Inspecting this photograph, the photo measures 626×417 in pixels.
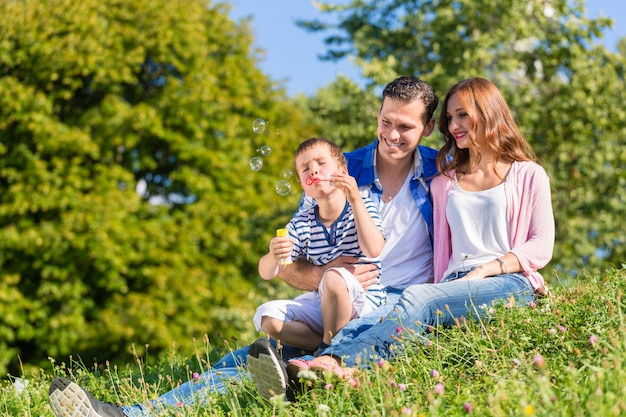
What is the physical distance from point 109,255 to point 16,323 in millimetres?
2038

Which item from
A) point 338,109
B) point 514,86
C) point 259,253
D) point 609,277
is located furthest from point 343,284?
point 259,253

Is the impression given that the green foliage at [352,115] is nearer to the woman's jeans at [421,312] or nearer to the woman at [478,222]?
the woman at [478,222]

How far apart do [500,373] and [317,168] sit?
4.59ft

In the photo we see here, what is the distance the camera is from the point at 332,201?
413 cm

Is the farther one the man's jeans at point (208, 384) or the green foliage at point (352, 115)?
the green foliage at point (352, 115)

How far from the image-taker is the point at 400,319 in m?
3.70

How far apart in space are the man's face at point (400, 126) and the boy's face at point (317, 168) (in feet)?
1.61

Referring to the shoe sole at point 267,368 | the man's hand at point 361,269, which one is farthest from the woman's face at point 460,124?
the shoe sole at point 267,368

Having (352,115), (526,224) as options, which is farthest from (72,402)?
(352,115)

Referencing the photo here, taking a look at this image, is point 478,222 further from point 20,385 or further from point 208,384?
point 20,385

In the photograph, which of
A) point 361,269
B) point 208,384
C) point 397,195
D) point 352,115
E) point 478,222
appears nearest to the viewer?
point 208,384

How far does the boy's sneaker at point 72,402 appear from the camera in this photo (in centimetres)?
344

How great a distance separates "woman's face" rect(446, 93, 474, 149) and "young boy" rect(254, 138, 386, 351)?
61 cm

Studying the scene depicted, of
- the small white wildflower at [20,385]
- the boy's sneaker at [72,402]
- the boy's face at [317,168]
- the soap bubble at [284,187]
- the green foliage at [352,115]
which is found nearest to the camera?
the boy's sneaker at [72,402]
